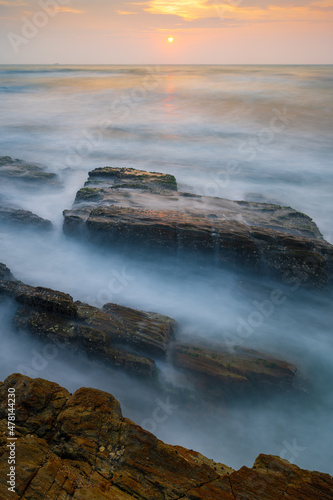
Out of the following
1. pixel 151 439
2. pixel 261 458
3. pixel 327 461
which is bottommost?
pixel 327 461

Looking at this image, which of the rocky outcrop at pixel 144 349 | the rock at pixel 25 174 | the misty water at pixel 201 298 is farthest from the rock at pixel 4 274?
the rock at pixel 25 174

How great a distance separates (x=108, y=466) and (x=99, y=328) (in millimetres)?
3373

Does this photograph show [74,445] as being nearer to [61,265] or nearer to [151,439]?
[151,439]

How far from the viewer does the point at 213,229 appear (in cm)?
920

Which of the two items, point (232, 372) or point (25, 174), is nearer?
point (232, 372)

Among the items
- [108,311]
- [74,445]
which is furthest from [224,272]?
[74,445]

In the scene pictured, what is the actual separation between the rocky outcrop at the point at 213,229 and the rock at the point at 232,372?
2926 mm

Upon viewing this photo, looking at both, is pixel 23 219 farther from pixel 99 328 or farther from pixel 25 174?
pixel 99 328

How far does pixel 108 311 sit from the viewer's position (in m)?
7.32

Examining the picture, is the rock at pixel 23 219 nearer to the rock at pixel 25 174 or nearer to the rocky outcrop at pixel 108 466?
the rock at pixel 25 174

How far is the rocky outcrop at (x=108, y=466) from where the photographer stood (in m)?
3.27

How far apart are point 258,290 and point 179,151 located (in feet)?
52.9

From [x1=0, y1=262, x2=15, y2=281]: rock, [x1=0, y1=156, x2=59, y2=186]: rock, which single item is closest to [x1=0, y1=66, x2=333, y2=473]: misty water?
[x1=0, y1=156, x2=59, y2=186]: rock

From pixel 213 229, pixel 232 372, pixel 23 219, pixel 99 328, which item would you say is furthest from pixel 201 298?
pixel 23 219
